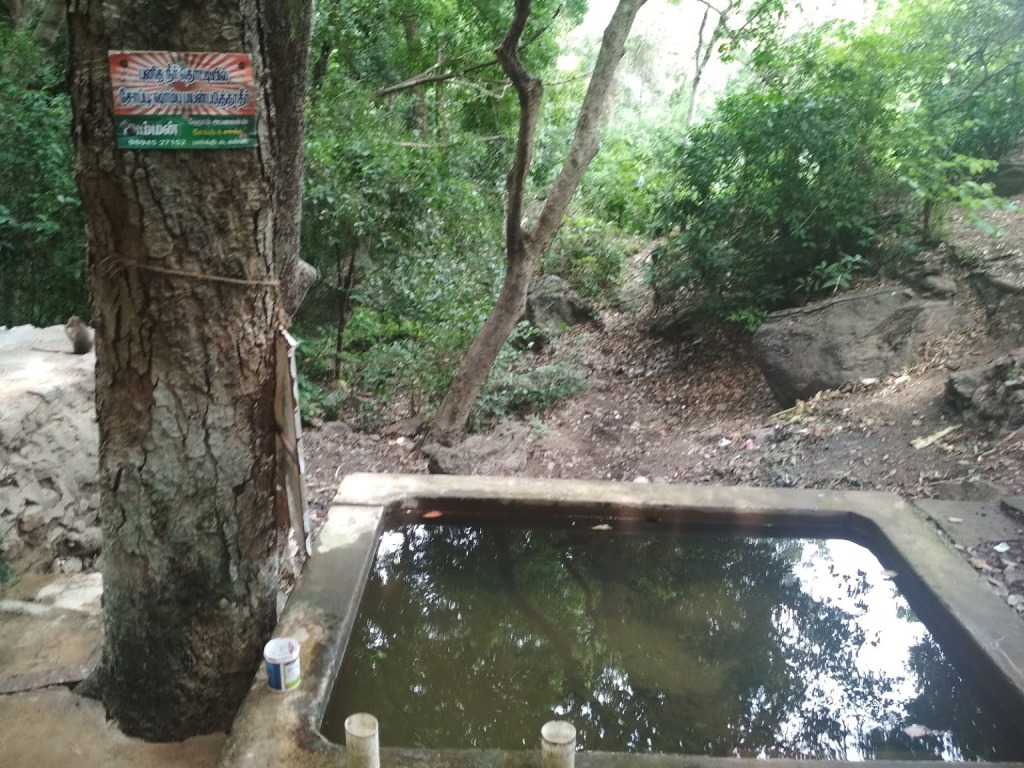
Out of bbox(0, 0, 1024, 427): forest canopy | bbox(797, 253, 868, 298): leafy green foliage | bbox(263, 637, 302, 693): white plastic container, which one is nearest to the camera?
bbox(263, 637, 302, 693): white plastic container

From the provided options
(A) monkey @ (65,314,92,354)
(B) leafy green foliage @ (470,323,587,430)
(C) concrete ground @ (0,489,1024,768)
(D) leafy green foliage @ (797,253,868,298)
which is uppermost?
(D) leafy green foliage @ (797,253,868,298)

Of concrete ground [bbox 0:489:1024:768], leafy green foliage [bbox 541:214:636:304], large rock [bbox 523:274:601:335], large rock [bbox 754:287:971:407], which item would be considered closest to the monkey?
concrete ground [bbox 0:489:1024:768]

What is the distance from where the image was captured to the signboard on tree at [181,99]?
6.39ft

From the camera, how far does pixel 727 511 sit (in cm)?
374

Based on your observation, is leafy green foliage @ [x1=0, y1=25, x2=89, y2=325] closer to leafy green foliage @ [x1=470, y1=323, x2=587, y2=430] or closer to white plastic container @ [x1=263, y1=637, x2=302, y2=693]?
leafy green foliage @ [x1=470, y1=323, x2=587, y2=430]

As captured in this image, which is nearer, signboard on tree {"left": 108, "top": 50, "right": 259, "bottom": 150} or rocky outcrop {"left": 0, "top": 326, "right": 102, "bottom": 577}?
signboard on tree {"left": 108, "top": 50, "right": 259, "bottom": 150}

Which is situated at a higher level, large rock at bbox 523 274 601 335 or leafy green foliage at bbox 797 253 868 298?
leafy green foliage at bbox 797 253 868 298

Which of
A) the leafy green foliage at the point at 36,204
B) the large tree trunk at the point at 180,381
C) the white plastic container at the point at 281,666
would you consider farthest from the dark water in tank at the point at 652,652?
the leafy green foliage at the point at 36,204

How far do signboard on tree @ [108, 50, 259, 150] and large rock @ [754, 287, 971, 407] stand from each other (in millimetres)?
5291

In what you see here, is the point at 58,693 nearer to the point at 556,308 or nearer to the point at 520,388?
the point at 520,388

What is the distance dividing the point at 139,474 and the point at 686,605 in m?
2.31

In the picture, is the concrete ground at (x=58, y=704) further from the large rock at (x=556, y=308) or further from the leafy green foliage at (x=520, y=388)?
the large rock at (x=556, y=308)

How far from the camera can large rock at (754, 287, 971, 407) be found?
6086 millimetres

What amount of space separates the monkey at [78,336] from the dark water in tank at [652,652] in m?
2.15
